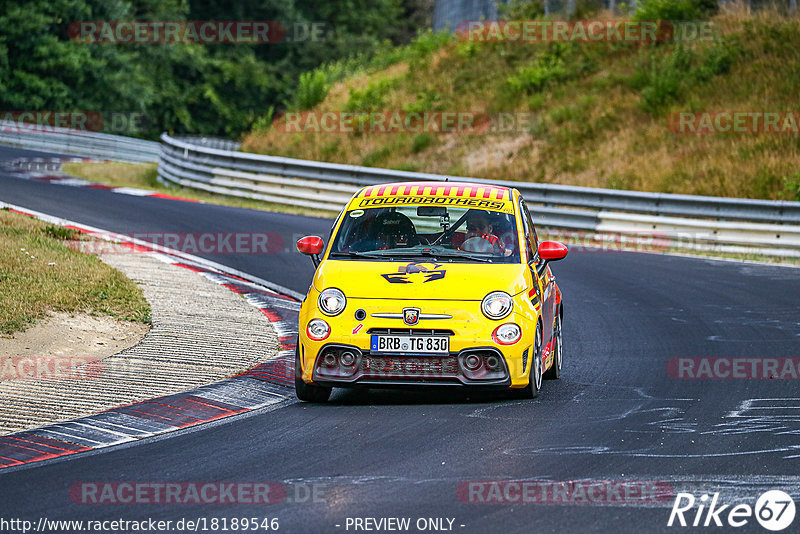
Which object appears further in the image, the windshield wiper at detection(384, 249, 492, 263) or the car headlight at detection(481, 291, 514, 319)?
the windshield wiper at detection(384, 249, 492, 263)

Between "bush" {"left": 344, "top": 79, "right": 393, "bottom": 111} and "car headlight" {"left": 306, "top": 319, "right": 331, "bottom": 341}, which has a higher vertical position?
"bush" {"left": 344, "top": 79, "right": 393, "bottom": 111}

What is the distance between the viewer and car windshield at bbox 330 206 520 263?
9547mm

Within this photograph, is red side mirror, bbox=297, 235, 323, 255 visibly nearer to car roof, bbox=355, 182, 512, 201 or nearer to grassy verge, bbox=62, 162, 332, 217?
car roof, bbox=355, 182, 512, 201

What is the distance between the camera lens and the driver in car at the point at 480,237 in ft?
31.7

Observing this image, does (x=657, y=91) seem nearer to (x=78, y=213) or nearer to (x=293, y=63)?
(x=78, y=213)

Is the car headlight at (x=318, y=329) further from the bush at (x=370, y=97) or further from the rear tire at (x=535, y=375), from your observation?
the bush at (x=370, y=97)

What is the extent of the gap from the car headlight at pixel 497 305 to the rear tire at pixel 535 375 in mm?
368

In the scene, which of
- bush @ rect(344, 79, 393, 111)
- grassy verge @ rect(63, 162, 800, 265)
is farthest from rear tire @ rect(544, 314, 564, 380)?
bush @ rect(344, 79, 393, 111)

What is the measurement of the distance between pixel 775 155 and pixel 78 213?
1428cm

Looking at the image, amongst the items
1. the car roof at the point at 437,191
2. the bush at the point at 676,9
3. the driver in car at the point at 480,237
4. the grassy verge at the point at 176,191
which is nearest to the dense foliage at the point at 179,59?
the grassy verge at the point at 176,191

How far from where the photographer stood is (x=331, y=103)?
35.3 metres

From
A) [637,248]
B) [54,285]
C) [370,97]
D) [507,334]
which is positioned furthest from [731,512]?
[370,97]

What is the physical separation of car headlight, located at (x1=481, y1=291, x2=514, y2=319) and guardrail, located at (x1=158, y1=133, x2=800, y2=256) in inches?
429

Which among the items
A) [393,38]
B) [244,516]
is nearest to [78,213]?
[244,516]
